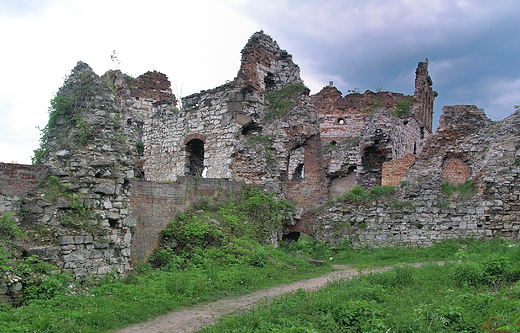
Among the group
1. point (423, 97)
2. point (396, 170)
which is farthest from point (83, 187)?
point (423, 97)

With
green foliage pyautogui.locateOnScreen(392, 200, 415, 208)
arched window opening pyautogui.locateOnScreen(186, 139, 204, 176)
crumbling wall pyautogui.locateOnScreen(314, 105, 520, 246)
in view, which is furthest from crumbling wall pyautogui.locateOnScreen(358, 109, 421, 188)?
arched window opening pyautogui.locateOnScreen(186, 139, 204, 176)

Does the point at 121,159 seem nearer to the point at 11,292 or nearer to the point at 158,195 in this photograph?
the point at 158,195

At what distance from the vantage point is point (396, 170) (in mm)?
19344

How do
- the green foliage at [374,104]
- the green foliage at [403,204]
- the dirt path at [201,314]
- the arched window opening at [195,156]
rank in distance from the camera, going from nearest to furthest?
the dirt path at [201,314] → the green foliage at [403,204] → the arched window opening at [195,156] → the green foliage at [374,104]

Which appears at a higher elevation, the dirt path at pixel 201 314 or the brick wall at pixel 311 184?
the brick wall at pixel 311 184

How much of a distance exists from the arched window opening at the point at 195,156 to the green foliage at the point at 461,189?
364 inches

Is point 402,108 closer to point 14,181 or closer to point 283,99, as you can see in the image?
point 283,99

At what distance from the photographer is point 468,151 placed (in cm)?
1478

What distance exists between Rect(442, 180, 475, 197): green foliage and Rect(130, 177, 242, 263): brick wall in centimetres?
771

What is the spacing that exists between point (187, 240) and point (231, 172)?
4069mm

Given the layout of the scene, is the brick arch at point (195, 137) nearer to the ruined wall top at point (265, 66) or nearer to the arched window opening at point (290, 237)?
the ruined wall top at point (265, 66)

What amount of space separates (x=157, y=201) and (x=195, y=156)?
567 centimetres

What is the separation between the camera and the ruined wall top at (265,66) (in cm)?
1537

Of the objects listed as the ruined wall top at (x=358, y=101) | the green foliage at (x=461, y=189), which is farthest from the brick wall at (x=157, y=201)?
the ruined wall top at (x=358, y=101)
